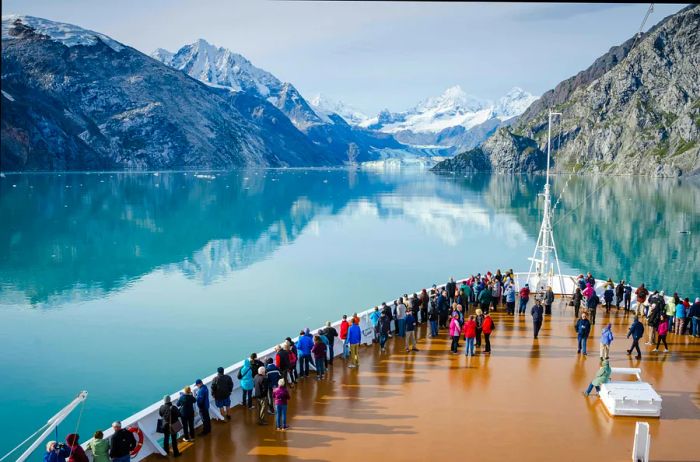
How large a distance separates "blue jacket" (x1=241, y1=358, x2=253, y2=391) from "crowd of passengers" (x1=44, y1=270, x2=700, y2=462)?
26 mm

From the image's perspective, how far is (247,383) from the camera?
51.5ft

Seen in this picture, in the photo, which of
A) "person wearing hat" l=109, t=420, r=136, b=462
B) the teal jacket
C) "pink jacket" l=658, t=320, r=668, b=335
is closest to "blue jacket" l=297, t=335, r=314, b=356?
"person wearing hat" l=109, t=420, r=136, b=462

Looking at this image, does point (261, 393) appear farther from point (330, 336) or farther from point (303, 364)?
point (330, 336)

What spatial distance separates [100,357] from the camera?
2706 cm

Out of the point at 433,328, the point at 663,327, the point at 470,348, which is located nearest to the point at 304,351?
the point at 470,348

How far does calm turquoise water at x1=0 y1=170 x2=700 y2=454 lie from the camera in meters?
25.5

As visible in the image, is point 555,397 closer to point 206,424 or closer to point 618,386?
point 618,386

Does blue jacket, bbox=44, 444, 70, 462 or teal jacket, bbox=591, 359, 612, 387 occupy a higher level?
teal jacket, bbox=591, 359, 612, 387

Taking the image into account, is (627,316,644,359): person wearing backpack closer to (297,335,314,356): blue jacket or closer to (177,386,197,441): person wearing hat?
(297,335,314,356): blue jacket

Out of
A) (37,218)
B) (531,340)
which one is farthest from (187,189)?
(531,340)

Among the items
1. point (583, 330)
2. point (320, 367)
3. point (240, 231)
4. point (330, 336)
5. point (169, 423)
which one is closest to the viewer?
point (169, 423)

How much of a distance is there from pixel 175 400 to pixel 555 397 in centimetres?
1055

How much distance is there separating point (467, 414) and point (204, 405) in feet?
22.5

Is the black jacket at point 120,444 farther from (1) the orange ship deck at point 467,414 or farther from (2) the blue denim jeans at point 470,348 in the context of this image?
(2) the blue denim jeans at point 470,348
